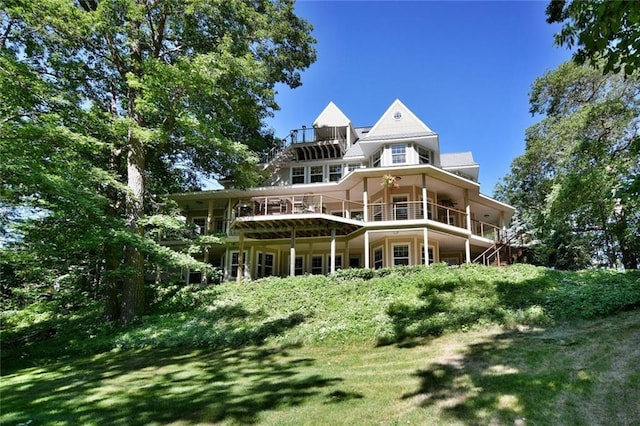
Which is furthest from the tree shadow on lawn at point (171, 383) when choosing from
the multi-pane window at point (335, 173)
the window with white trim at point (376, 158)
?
the multi-pane window at point (335, 173)

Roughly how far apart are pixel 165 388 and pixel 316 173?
18919 mm

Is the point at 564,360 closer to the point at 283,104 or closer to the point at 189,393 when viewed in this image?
the point at 189,393

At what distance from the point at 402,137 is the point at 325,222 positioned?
6.29 meters

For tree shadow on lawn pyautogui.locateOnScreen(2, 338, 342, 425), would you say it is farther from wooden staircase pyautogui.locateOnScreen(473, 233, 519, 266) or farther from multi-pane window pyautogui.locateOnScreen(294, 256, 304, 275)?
wooden staircase pyautogui.locateOnScreen(473, 233, 519, 266)

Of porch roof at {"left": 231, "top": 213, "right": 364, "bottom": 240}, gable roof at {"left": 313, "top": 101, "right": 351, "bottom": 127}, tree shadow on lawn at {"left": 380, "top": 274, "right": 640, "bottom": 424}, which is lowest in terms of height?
tree shadow on lawn at {"left": 380, "top": 274, "right": 640, "bottom": 424}

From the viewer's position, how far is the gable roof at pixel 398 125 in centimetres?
2134

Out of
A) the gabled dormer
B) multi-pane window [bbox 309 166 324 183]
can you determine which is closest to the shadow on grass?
the gabled dormer

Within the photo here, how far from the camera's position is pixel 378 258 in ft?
69.8

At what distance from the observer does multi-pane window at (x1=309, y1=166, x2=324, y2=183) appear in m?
24.9

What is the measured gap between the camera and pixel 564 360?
23.1 ft

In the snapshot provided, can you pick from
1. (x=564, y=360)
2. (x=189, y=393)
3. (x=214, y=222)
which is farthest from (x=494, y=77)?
(x=214, y=222)

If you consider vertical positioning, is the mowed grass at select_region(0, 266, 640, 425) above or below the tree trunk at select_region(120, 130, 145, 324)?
below

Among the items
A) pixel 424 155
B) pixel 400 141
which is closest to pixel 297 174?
pixel 400 141

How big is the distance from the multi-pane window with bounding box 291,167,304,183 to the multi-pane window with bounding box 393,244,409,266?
8115 mm
